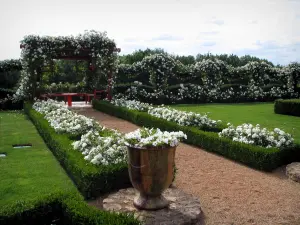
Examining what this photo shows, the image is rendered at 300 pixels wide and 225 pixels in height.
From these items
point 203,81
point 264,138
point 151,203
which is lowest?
point 151,203

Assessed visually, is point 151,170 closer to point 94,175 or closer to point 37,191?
point 94,175

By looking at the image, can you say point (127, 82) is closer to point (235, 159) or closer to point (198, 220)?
point (235, 159)

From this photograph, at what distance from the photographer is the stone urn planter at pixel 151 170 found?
4.02m

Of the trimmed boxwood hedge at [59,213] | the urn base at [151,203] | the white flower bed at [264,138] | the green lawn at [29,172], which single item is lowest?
the green lawn at [29,172]

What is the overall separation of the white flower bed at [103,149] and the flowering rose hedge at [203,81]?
12.5 meters

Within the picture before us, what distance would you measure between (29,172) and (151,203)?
281 centimetres

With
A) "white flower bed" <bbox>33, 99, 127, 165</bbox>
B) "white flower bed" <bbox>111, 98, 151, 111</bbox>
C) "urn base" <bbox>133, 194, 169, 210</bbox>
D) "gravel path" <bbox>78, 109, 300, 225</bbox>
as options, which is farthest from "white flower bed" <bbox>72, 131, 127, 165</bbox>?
"white flower bed" <bbox>111, 98, 151, 111</bbox>

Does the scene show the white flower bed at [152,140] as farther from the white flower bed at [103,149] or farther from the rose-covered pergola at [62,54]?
the rose-covered pergola at [62,54]

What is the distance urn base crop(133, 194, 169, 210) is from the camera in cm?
426

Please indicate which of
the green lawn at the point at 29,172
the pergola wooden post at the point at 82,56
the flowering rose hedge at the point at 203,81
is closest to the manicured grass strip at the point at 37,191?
the green lawn at the point at 29,172

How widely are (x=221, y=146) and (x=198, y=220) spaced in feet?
11.1

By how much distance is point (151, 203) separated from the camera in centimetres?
428

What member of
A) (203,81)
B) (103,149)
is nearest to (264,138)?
(103,149)

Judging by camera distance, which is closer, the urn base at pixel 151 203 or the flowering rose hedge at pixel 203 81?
the urn base at pixel 151 203
